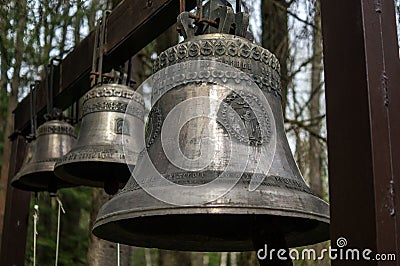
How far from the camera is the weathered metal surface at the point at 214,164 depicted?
2.07m

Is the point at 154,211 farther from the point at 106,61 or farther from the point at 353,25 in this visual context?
the point at 106,61

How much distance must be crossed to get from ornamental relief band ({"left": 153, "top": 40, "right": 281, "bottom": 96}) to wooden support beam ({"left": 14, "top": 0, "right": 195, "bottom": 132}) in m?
0.65

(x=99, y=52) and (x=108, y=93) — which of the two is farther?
(x=99, y=52)

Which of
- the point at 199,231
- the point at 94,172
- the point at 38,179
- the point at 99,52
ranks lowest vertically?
the point at 199,231

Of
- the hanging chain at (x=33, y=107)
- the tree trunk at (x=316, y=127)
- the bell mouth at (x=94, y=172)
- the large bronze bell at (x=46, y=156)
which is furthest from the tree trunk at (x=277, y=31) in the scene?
the bell mouth at (x=94, y=172)

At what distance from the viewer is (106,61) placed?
3822 millimetres

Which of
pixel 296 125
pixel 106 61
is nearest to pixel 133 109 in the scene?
pixel 106 61

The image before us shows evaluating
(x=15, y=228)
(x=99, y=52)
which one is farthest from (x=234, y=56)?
(x=15, y=228)

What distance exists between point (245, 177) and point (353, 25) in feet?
1.89

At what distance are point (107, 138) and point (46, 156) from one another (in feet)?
3.07

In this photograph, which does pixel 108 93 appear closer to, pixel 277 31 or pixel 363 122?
pixel 363 122

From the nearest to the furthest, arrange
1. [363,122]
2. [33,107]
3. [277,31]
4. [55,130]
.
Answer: [363,122] → [55,130] → [33,107] → [277,31]

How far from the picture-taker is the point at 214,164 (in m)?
2.18

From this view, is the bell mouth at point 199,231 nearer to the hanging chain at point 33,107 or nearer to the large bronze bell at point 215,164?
the large bronze bell at point 215,164
